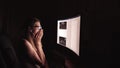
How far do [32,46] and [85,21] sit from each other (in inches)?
38.9

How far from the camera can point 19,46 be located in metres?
2.53

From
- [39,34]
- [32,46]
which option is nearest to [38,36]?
[39,34]

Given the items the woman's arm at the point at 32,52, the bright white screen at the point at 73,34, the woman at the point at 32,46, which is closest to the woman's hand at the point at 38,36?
the woman at the point at 32,46

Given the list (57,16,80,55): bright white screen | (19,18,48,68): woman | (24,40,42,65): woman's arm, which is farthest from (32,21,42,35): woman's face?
(57,16,80,55): bright white screen

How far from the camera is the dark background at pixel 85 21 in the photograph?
1.56 metres

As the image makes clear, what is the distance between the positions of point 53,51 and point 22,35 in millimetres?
473

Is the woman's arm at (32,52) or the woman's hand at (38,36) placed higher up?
the woman's hand at (38,36)

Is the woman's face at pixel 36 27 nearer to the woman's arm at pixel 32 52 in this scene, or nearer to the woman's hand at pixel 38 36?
the woman's hand at pixel 38 36

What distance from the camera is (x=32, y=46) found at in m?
2.54

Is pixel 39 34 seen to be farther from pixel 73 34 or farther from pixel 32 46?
pixel 73 34

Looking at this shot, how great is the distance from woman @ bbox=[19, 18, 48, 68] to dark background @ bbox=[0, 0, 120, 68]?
0.08 meters

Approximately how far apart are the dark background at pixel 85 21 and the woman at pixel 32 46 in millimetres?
81

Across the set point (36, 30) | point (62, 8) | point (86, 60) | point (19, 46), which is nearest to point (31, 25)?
point (36, 30)

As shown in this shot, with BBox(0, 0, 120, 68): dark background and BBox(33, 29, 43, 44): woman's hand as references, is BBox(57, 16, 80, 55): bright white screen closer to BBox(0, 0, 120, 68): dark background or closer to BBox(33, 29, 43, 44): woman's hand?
BBox(0, 0, 120, 68): dark background
